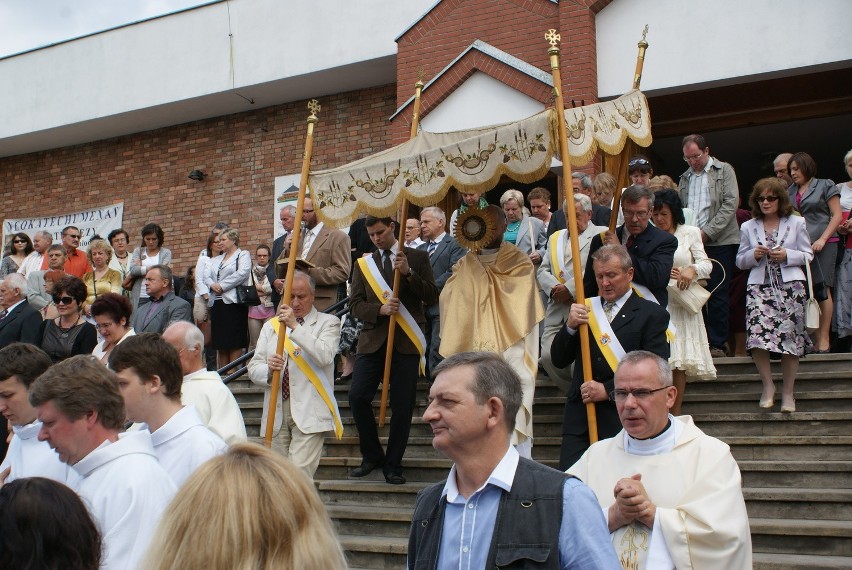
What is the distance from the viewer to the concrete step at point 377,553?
6668mm

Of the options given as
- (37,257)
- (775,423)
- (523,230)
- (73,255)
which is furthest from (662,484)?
(37,257)

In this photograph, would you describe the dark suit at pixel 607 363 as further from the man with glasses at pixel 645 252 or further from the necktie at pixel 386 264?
the necktie at pixel 386 264

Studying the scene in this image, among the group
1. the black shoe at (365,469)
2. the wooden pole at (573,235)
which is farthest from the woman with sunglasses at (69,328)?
the wooden pole at (573,235)

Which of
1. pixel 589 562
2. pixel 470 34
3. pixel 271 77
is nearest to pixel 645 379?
pixel 589 562

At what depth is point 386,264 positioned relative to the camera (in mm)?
8266

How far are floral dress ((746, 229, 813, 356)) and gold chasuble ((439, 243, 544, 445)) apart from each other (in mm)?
1869

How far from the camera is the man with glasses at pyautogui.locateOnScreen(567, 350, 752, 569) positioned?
13.0ft

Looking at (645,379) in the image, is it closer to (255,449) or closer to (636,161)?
(255,449)

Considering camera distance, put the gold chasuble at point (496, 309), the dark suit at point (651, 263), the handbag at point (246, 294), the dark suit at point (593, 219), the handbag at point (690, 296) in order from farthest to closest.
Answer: the handbag at point (246, 294) < the dark suit at point (593, 219) < the handbag at point (690, 296) < the gold chasuble at point (496, 309) < the dark suit at point (651, 263)

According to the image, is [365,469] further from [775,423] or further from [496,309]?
[775,423]

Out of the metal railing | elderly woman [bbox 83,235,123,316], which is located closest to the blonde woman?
the metal railing

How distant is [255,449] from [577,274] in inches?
168

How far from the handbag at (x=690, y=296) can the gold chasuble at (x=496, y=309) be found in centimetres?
123

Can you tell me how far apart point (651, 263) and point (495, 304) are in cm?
121
